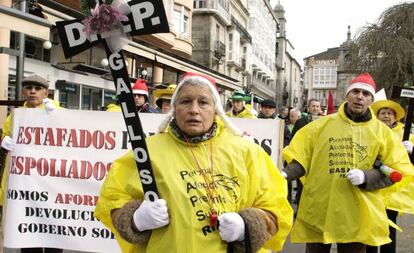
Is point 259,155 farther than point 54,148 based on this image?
No

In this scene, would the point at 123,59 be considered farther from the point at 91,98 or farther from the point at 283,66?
the point at 283,66

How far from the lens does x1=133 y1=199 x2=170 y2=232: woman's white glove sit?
2.37 metres

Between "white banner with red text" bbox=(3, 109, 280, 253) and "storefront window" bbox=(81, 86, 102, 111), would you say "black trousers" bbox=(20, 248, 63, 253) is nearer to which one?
"white banner with red text" bbox=(3, 109, 280, 253)

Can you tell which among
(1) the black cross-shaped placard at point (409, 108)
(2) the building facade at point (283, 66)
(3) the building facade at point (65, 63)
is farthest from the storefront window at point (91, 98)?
(2) the building facade at point (283, 66)

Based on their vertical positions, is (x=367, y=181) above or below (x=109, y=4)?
below

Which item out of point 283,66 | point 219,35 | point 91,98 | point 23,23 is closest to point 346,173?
point 23,23

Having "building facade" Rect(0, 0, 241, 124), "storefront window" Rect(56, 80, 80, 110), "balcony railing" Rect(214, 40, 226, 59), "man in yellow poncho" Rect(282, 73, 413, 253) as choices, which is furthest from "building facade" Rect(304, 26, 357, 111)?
"man in yellow poncho" Rect(282, 73, 413, 253)

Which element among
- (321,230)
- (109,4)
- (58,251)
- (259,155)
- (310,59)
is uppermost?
(310,59)

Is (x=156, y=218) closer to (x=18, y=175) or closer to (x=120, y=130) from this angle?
(x=120, y=130)

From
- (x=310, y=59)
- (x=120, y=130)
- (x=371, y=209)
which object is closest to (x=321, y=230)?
(x=371, y=209)

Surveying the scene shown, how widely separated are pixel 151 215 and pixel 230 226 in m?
0.38

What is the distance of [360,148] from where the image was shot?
4.13 m

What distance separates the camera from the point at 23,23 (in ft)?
21.7

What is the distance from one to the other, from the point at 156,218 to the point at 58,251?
8.45 ft
